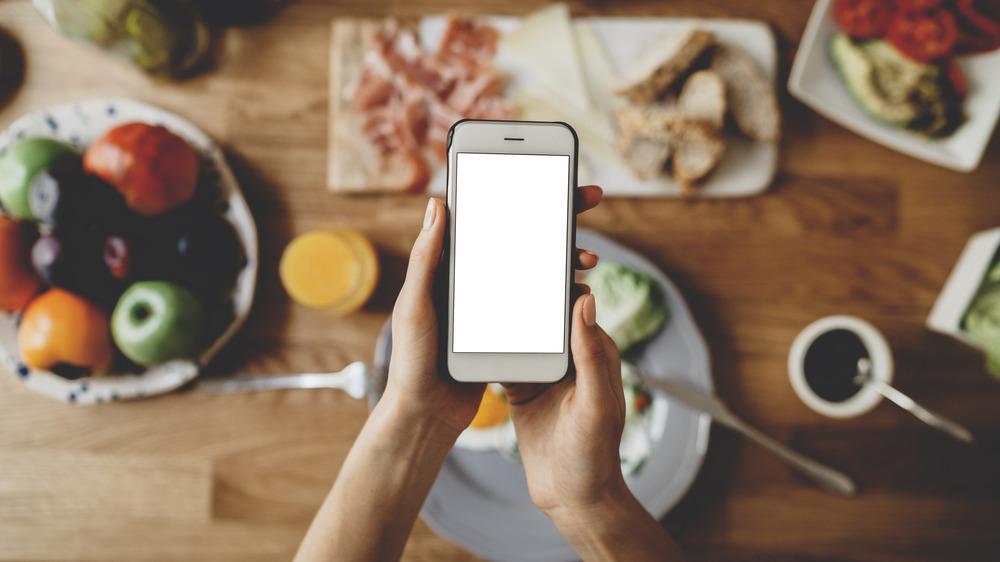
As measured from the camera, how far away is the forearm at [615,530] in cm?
64

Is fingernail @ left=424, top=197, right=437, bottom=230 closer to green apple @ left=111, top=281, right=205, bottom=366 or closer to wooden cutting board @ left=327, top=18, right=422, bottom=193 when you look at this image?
wooden cutting board @ left=327, top=18, right=422, bottom=193

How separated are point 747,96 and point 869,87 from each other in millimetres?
200

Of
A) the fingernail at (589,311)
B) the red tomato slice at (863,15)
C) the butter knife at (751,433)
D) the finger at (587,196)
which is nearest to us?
the fingernail at (589,311)

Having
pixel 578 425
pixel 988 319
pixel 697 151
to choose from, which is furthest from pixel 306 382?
pixel 988 319

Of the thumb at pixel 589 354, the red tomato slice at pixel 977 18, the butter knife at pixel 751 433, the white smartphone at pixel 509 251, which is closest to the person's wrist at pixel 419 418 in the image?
the white smartphone at pixel 509 251

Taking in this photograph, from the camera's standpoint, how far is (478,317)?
599 millimetres

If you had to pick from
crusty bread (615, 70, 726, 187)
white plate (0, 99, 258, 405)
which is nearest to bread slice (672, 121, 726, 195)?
crusty bread (615, 70, 726, 187)

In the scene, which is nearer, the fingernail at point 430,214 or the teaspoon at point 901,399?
the fingernail at point 430,214

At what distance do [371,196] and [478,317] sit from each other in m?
0.48

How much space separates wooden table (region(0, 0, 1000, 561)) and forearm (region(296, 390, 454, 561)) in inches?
11.0

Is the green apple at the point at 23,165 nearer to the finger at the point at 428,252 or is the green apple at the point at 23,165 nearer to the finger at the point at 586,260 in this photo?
the finger at the point at 428,252

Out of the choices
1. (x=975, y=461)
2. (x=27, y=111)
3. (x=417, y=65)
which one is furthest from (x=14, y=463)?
(x=975, y=461)

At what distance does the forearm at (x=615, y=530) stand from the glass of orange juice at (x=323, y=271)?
472mm

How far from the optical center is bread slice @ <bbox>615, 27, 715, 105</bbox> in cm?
90
